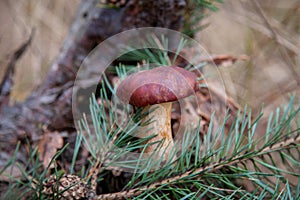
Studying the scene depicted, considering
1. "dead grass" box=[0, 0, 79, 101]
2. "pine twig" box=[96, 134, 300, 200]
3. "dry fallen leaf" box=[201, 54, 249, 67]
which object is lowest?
"dead grass" box=[0, 0, 79, 101]

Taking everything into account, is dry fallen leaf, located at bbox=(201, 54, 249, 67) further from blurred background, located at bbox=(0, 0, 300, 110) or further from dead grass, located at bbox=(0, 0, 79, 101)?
dead grass, located at bbox=(0, 0, 79, 101)

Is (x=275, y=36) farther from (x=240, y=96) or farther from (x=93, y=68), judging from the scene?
(x=93, y=68)

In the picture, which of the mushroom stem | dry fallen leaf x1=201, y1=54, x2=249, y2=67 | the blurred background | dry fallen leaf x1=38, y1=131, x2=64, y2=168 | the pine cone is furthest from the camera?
the blurred background

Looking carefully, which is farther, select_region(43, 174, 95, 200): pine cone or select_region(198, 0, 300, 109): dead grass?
select_region(198, 0, 300, 109): dead grass

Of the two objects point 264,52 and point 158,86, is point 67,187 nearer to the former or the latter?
point 158,86

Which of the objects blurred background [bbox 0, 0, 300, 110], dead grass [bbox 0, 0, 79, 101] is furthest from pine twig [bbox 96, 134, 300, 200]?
dead grass [bbox 0, 0, 79, 101]

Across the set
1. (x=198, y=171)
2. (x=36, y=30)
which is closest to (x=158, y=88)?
(x=198, y=171)

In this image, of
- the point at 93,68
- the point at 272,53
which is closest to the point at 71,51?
the point at 93,68
